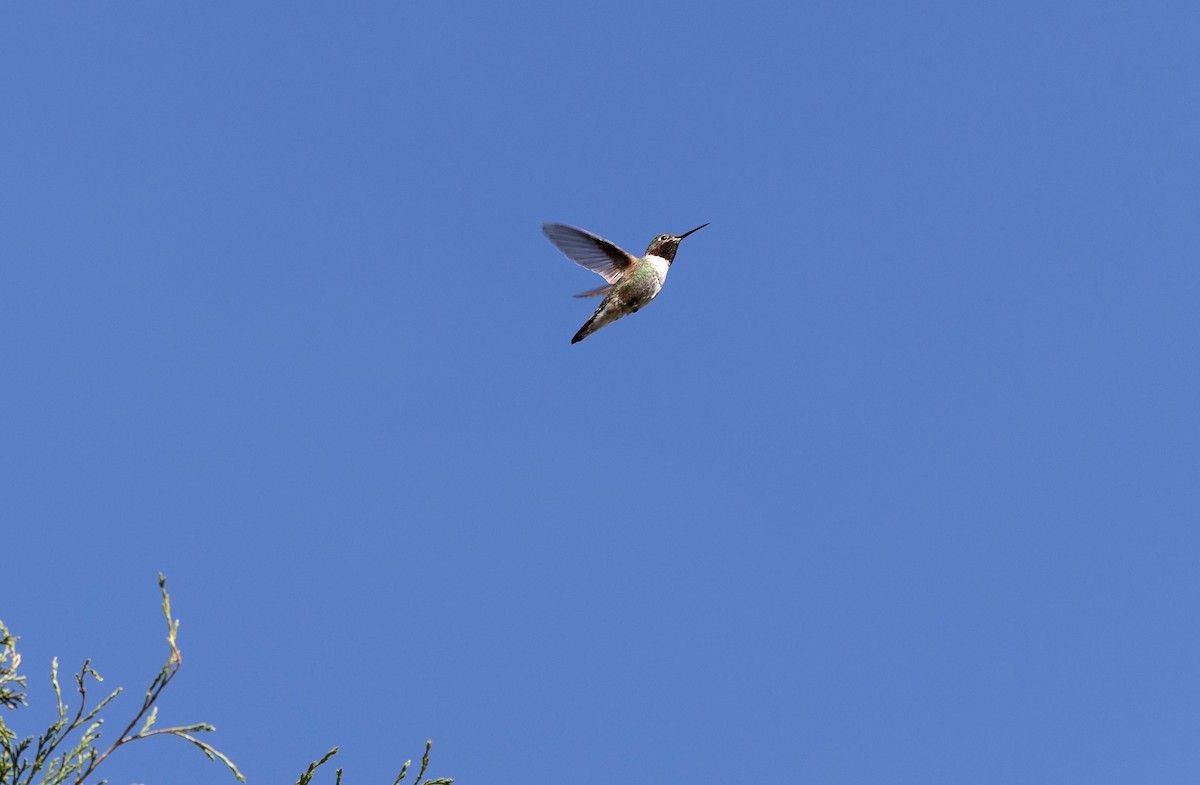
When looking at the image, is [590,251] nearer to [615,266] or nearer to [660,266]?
[615,266]

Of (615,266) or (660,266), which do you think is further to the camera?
(615,266)

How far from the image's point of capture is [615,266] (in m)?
11.8

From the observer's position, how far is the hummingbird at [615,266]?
11016mm

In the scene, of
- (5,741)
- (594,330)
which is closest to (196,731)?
(5,741)

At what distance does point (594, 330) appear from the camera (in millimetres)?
11047

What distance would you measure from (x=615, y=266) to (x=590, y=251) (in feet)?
1.28

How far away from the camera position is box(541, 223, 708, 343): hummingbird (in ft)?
36.1

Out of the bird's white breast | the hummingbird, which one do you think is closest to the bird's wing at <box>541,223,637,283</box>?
the hummingbird

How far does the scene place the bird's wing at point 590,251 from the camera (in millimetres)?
11203

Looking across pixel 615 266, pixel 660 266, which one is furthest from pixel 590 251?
pixel 660 266

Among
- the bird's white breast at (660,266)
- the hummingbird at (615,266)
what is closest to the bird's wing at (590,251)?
the hummingbird at (615,266)

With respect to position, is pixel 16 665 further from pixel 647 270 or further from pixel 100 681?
pixel 647 270

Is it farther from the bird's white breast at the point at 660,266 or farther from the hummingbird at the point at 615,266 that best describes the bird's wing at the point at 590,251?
the bird's white breast at the point at 660,266

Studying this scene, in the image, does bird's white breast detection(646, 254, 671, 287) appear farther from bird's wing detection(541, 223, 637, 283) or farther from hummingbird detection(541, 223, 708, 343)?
bird's wing detection(541, 223, 637, 283)
